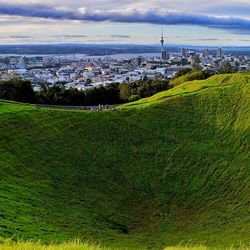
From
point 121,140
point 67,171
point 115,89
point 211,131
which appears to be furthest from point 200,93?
point 115,89

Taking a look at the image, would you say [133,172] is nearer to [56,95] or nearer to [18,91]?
[56,95]

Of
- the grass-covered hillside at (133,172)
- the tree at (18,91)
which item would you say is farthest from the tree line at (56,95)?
the grass-covered hillside at (133,172)

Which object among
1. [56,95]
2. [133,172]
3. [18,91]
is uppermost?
[18,91]

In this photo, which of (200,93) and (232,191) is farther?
(200,93)

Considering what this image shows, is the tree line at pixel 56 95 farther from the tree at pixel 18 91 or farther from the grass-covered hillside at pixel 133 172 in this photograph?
the grass-covered hillside at pixel 133 172

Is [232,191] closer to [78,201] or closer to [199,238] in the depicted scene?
[199,238]

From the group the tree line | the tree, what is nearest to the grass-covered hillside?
the tree line

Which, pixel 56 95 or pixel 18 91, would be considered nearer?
pixel 56 95

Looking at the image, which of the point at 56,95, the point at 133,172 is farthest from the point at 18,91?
the point at 133,172
